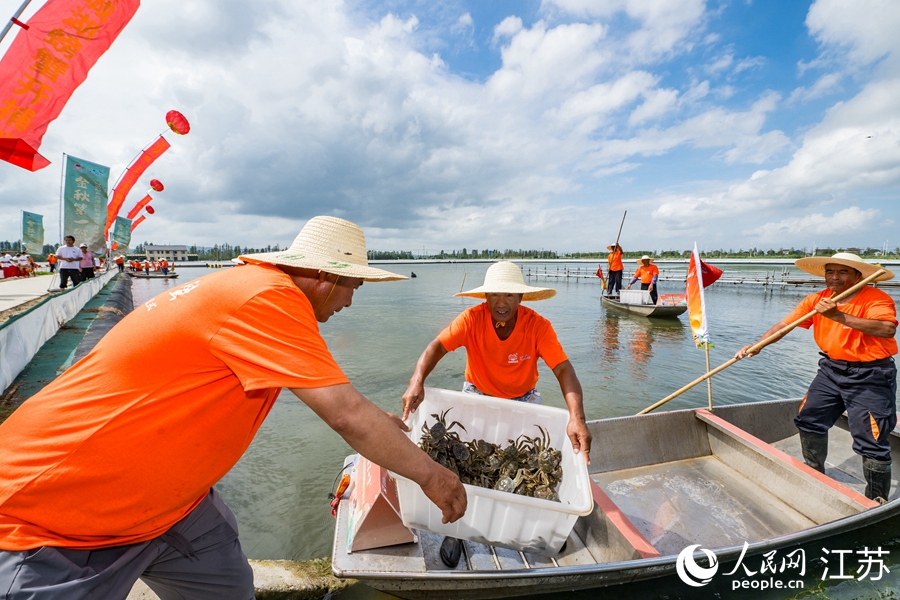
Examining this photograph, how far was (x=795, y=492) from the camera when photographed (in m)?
3.50

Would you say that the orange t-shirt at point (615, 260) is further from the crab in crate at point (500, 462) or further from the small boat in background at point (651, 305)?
the crab in crate at point (500, 462)

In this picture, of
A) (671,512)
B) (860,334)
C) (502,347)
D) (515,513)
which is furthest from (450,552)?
(860,334)

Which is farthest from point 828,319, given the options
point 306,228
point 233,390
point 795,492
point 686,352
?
point 686,352

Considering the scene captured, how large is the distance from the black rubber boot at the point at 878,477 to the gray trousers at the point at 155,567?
4.96 m

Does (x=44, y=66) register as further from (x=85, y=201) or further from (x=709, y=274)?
(x=85, y=201)

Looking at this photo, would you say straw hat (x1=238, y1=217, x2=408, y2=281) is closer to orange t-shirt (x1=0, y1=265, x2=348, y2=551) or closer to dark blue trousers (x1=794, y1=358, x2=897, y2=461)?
orange t-shirt (x1=0, y1=265, x2=348, y2=551)

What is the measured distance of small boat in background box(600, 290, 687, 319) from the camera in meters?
15.1

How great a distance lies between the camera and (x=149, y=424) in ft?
4.13

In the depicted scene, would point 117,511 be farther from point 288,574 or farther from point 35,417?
point 288,574

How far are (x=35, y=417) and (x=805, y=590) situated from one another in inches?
183

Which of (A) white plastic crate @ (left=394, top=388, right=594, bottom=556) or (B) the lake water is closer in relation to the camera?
(A) white plastic crate @ (left=394, top=388, right=594, bottom=556)

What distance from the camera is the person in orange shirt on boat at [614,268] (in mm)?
17766

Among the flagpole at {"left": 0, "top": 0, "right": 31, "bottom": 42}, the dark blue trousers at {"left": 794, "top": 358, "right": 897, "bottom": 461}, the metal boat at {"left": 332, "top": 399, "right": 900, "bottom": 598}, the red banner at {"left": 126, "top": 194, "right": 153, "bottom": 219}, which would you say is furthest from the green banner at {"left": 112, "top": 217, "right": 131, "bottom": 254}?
the dark blue trousers at {"left": 794, "top": 358, "right": 897, "bottom": 461}

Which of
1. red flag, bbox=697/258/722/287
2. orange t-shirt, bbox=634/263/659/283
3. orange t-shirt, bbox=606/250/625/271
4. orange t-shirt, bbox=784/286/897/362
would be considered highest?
orange t-shirt, bbox=606/250/625/271
